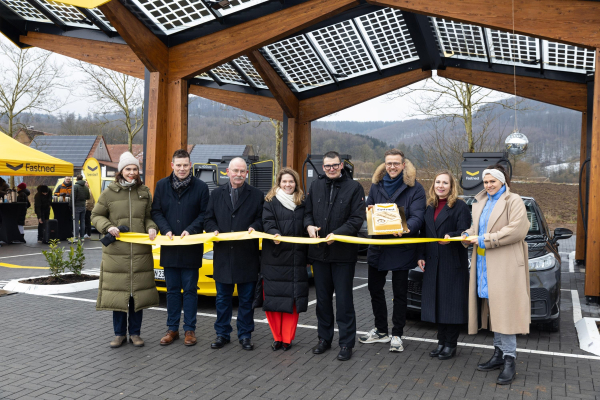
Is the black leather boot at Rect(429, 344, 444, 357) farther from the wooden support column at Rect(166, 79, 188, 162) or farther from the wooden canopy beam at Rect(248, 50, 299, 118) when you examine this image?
the wooden canopy beam at Rect(248, 50, 299, 118)

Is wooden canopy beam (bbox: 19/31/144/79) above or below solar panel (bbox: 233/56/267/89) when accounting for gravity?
below

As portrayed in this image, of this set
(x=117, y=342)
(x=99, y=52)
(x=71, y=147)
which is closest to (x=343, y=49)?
(x=99, y=52)

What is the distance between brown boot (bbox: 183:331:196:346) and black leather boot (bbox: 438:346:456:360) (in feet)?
8.53

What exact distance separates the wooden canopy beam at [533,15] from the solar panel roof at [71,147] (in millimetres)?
58222

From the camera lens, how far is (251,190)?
575 cm

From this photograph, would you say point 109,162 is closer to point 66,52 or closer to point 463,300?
point 66,52

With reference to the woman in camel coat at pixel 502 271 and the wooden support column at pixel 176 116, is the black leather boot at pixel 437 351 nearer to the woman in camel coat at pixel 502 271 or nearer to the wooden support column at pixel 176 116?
the woman in camel coat at pixel 502 271

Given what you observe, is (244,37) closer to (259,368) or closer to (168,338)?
(168,338)

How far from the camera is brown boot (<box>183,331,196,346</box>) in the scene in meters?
5.58

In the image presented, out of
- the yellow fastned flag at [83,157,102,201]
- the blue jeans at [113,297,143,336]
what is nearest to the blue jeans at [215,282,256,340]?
the blue jeans at [113,297,143,336]

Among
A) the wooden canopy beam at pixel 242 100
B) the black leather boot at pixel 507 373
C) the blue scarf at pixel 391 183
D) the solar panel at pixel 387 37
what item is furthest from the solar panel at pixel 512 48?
the black leather boot at pixel 507 373

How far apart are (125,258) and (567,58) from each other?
A: 10340 millimetres

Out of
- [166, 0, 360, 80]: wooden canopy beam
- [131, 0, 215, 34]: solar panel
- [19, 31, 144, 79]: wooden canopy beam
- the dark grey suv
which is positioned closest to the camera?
the dark grey suv

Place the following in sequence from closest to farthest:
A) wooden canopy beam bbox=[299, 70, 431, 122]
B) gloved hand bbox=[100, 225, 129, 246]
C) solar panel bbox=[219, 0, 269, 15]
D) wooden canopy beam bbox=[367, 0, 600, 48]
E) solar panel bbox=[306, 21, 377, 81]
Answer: gloved hand bbox=[100, 225, 129, 246], wooden canopy beam bbox=[367, 0, 600, 48], solar panel bbox=[219, 0, 269, 15], solar panel bbox=[306, 21, 377, 81], wooden canopy beam bbox=[299, 70, 431, 122]
